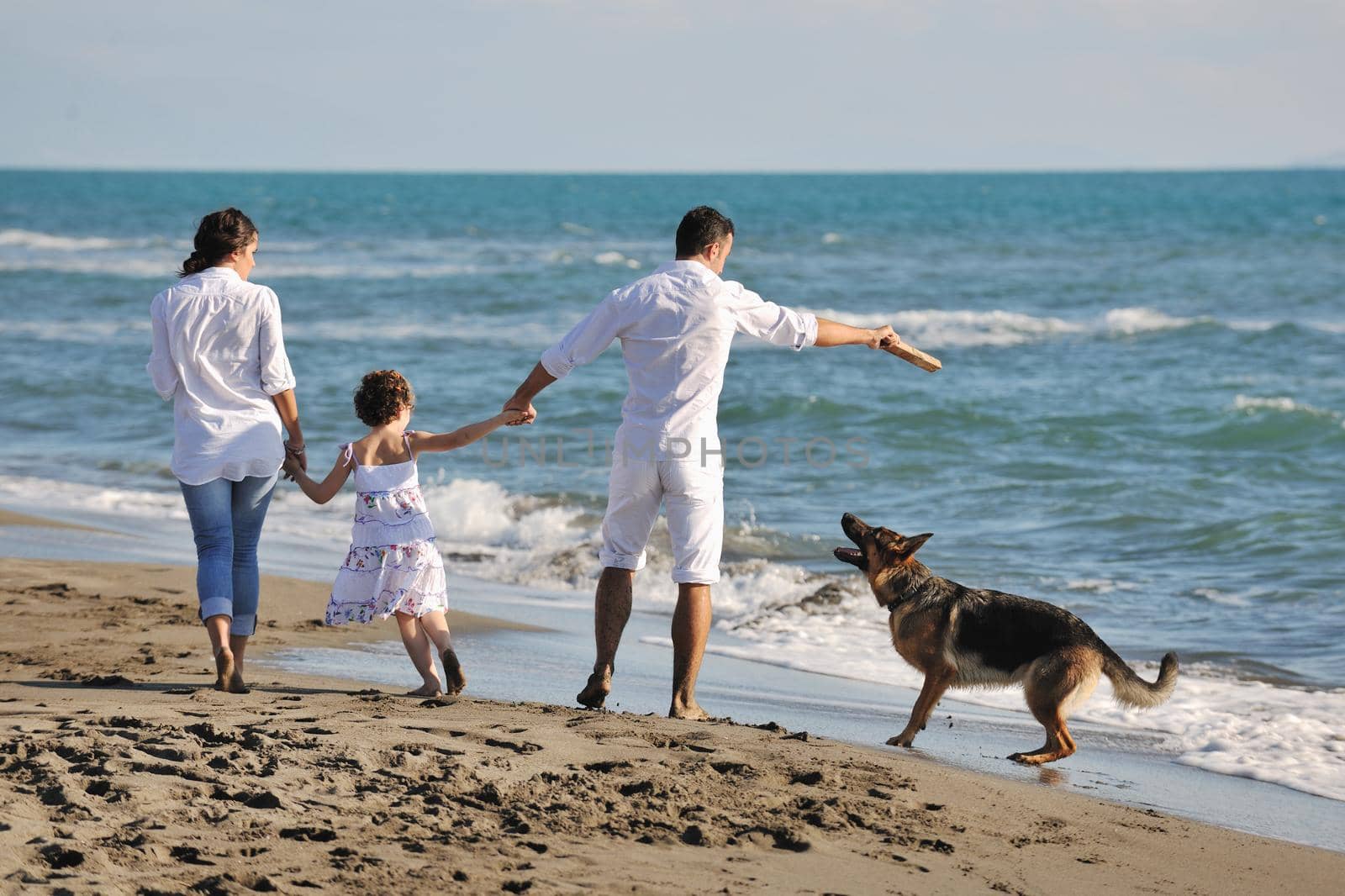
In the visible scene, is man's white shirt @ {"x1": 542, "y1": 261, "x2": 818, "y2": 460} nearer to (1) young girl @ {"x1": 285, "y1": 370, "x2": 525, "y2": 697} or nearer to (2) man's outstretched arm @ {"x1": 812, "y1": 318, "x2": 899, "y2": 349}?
(2) man's outstretched arm @ {"x1": 812, "y1": 318, "x2": 899, "y2": 349}

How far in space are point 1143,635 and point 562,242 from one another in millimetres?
41659

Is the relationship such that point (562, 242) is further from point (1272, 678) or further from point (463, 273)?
point (1272, 678)

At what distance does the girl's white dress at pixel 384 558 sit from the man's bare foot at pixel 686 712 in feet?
3.55

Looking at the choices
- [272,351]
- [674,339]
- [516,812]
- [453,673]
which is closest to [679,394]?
[674,339]

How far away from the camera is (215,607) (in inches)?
217

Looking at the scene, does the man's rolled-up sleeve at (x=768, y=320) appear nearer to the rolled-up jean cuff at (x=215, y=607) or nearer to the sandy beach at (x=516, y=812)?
the sandy beach at (x=516, y=812)

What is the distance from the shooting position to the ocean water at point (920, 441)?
8.30 metres

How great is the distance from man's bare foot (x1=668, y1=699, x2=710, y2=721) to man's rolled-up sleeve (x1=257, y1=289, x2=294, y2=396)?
2049 mm

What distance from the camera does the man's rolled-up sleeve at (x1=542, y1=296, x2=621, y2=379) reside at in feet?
17.5

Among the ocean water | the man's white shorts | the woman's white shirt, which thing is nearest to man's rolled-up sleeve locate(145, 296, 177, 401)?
the woman's white shirt

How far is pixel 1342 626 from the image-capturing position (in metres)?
8.40

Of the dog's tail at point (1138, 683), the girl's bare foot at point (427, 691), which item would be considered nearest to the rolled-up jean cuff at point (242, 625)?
the girl's bare foot at point (427, 691)

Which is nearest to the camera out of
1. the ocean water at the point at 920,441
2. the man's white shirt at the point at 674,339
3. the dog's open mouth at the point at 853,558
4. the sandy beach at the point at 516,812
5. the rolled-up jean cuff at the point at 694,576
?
the sandy beach at the point at 516,812

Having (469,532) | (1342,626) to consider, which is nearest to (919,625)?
(1342,626)
